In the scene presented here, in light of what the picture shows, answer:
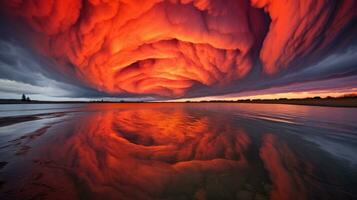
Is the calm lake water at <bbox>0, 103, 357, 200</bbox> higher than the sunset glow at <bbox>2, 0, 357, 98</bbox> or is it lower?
lower

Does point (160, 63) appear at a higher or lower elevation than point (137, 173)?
higher

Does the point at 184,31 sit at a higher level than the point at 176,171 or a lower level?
higher

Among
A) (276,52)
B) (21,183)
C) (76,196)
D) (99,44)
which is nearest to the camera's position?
(76,196)

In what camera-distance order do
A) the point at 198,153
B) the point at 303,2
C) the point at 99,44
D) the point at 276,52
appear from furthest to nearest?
the point at 276,52
the point at 99,44
the point at 303,2
the point at 198,153

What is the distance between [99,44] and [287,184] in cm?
873

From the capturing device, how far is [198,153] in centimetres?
384

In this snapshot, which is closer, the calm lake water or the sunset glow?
the calm lake water

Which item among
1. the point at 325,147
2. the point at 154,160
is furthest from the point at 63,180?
the point at 325,147

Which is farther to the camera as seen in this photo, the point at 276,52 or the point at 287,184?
the point at 276,52

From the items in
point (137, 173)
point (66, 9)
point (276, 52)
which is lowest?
point (137, 173)

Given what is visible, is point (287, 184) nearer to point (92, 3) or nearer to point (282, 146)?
point (282, 146)

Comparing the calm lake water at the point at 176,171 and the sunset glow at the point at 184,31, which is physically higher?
the sunset glow at the point at 184,31

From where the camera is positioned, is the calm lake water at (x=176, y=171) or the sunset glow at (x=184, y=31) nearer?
the calm lake water at (x=176, y=171)

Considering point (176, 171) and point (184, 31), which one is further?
point (184, 31)
